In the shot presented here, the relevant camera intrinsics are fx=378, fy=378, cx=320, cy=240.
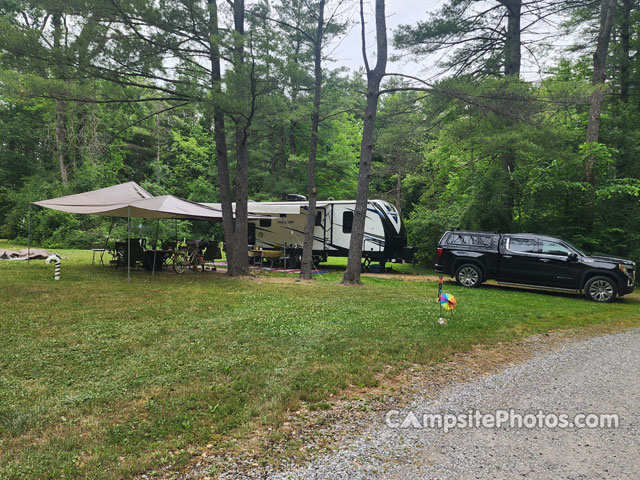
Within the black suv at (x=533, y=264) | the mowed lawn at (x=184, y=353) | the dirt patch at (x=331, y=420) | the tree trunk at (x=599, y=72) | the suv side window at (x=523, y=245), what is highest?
the tree trunk at (x=599, y=72)

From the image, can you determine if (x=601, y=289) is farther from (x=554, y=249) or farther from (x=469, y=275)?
(x=469, y=275)

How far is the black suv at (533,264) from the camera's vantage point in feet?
29.8

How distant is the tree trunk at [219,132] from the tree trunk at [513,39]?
9583 millimetres

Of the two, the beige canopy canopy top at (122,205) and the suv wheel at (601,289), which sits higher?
the beige canopy canopy top at (122,205)

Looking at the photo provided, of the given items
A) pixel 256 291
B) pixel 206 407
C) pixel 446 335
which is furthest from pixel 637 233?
pixel 206 407

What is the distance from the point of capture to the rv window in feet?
48.6

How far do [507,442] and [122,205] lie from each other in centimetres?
1044

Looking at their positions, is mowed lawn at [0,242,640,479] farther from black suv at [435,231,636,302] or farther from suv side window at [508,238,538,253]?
suv side window at [508,238,538,253]

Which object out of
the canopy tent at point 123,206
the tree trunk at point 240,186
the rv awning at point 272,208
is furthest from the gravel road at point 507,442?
the rv awning at point 272,208

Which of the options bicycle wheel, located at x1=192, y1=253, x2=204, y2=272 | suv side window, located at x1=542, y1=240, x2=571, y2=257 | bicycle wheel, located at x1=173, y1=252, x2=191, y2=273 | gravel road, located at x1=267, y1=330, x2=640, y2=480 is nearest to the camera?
gravel road, located at x1=267, y1=330, x2=640, y2=480

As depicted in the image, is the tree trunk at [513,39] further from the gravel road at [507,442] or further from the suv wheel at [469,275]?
the gravel road at [507,442]

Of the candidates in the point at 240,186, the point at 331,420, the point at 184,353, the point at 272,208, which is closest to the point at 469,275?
the point at 240,186

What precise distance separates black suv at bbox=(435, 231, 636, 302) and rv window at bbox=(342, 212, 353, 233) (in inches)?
169

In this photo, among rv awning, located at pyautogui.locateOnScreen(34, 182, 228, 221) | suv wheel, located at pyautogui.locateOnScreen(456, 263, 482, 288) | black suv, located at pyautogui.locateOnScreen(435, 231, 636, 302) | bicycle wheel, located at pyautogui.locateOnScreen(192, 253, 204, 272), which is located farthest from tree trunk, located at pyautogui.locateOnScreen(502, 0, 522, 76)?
bicycle wheel, located at pyautogui.locateOnScreen(192, 253, 204, 272)
